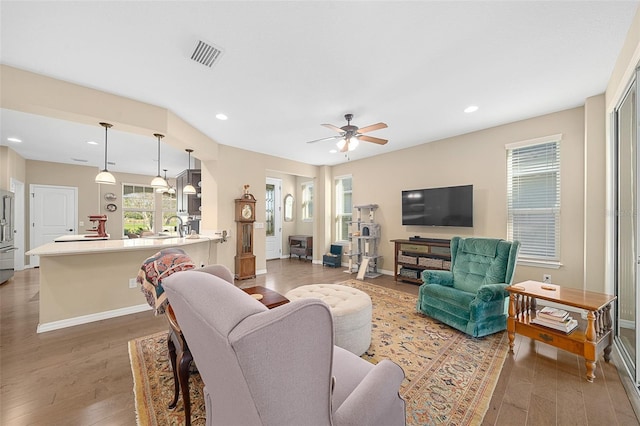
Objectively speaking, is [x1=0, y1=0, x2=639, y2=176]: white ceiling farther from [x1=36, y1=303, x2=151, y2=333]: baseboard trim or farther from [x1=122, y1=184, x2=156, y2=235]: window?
[x1=122, y1=184, x2=156, y2=235]: window

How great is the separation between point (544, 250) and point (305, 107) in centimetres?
401

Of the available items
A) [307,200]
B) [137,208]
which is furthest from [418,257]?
[137,208]

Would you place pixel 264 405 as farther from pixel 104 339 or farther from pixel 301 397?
pixel 104 339

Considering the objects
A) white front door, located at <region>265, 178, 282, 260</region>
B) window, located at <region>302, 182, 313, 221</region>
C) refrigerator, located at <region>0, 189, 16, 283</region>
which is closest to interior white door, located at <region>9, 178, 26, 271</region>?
refrigerator, located at <region>0, 189, 16, 283</region>

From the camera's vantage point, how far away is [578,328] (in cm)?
227

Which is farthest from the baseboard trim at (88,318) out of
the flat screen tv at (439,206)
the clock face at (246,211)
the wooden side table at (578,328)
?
the flat screen tv at (439,206)

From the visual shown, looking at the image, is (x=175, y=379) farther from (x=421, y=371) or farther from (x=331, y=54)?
(x=331, y=54)

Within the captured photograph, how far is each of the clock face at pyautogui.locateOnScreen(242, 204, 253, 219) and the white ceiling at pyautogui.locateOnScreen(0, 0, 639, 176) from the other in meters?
1.93

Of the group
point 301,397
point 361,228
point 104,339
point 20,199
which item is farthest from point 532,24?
point 20,199

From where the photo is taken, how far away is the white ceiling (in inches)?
71.7

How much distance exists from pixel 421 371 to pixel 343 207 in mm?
4961

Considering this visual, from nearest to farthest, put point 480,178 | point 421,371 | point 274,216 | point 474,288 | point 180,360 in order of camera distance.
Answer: point 180,360, point 421,371, point 474,288, point 480,178, point 274,216

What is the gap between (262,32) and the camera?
2016 millimetres

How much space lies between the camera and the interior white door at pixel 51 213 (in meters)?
6.20
